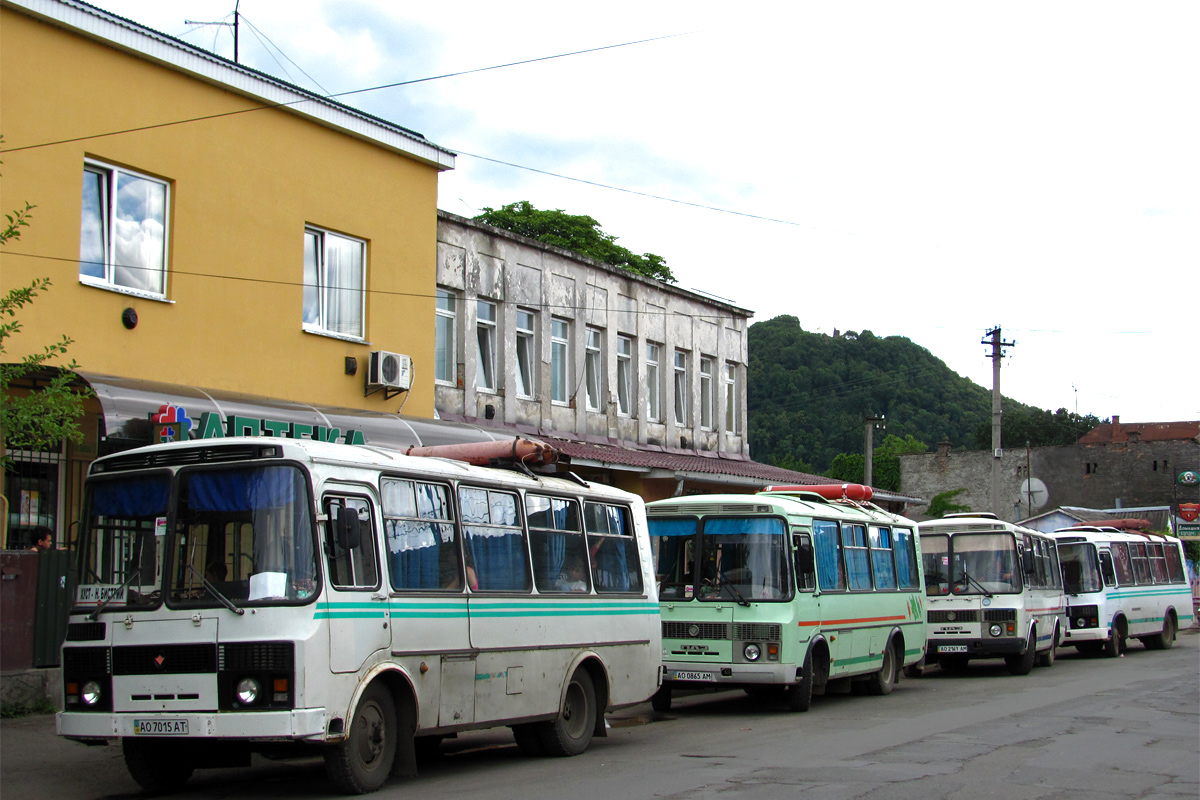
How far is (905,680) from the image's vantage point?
2159 centimetres

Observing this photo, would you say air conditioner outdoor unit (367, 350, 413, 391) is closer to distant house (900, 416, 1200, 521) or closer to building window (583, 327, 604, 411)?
building window (583, 327, 604, 411)

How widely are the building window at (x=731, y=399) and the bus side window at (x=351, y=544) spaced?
24.3 m

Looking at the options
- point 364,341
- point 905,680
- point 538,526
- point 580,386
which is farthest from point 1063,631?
point 538,526

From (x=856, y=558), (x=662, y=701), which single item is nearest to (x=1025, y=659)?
(x=856, y=558)

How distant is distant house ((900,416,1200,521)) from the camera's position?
65.3 metres

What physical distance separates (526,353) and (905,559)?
31.2 feet

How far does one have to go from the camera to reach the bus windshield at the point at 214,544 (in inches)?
350

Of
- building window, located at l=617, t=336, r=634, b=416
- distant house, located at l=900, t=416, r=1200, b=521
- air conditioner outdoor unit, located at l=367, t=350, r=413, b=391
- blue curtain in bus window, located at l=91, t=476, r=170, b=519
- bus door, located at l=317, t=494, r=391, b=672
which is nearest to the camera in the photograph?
bus door, located at l=317, t=494, r=391, b=672

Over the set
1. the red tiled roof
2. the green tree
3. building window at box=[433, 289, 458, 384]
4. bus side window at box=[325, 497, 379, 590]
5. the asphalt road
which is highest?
the red tiled roof

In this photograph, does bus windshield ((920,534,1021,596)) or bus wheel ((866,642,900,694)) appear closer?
bus wheel ((866,642,900,694))

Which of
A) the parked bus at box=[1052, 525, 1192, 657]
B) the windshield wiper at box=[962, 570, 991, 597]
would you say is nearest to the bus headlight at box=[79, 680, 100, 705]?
the windshield wiper at box=[962, 570, 991, 597]

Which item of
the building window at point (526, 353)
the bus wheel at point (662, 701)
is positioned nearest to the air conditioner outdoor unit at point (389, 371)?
the building window at point (526, 353)

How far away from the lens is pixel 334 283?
2012 centimetres

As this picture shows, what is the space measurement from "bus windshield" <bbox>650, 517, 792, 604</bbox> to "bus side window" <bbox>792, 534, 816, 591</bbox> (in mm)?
209
